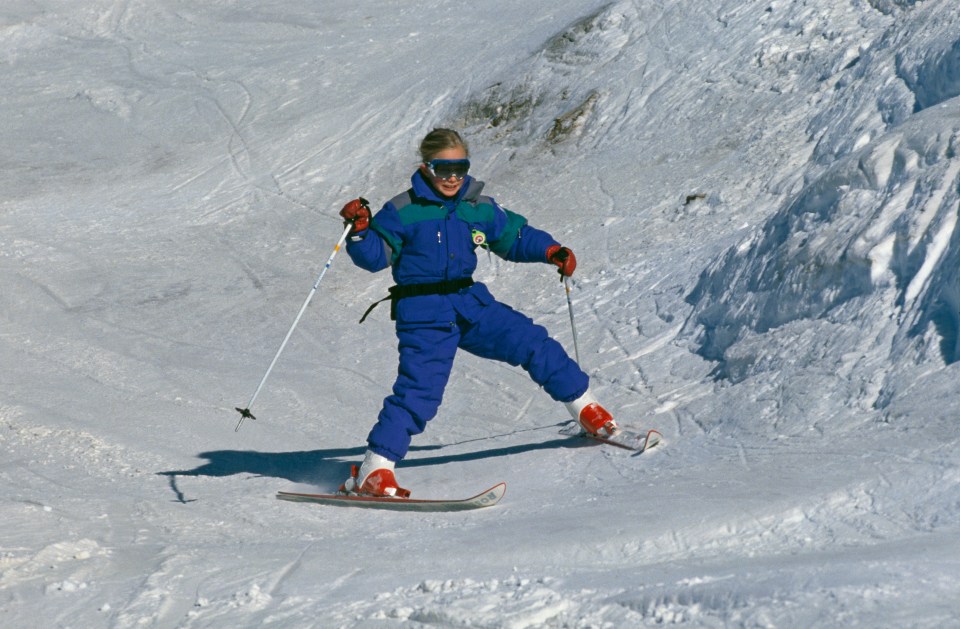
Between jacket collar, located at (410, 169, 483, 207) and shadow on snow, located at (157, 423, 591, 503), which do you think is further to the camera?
shadow on snow, located at (157, 423, 591, 503)

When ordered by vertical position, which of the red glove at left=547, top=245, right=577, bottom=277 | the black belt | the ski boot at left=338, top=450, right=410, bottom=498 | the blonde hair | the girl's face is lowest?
the ski boot at left=338, top=450, right=410, bottom=498

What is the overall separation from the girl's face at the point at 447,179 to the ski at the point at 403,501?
1442mm

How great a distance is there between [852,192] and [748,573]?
3868mm

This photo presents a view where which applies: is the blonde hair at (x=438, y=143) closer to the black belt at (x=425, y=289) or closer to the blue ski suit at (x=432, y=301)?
the blue ski suit at (x=432, y=301)

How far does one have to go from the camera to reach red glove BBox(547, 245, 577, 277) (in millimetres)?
6480

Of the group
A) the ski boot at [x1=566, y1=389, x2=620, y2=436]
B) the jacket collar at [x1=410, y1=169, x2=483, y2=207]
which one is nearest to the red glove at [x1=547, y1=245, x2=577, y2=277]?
the jacket collar at [x1=410, y1=169, x2=483, y2=207]

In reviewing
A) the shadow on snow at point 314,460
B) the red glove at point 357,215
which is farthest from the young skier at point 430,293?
the shadow on snow at point 314,460

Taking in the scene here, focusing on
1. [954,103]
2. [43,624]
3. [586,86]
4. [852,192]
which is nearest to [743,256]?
[852,192]

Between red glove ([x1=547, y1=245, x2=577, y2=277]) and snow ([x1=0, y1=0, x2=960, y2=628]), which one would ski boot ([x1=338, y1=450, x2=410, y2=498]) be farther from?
red glove ([x1=547, y1=245, x2=577, y2=277])

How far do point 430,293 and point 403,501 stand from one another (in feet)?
3.39

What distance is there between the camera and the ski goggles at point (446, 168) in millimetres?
6098

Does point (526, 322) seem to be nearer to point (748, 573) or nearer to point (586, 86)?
point (748, 573)

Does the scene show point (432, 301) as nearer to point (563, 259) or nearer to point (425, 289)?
point (425, 289)

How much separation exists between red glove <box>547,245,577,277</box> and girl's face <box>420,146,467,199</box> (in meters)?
0.68
